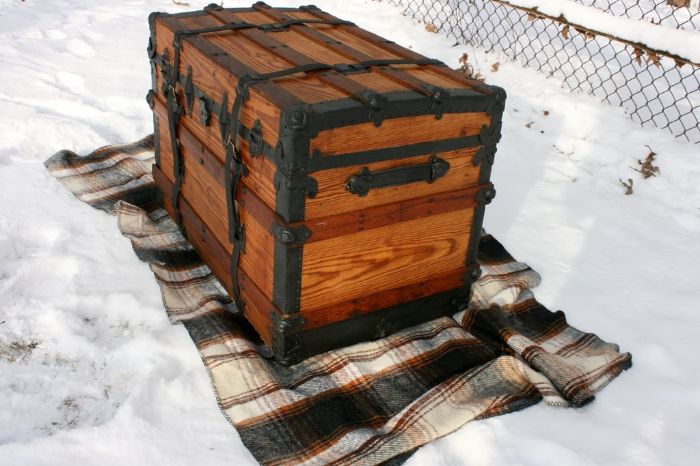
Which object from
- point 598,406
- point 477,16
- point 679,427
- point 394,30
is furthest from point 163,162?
point 477,16

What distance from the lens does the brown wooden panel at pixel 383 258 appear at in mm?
2373

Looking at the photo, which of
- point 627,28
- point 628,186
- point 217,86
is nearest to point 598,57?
point 627,28

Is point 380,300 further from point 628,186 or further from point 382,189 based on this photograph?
point 628,186

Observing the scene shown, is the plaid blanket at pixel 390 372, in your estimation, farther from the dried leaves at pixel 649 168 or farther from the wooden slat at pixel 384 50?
the dried leaves at pixel 649 168

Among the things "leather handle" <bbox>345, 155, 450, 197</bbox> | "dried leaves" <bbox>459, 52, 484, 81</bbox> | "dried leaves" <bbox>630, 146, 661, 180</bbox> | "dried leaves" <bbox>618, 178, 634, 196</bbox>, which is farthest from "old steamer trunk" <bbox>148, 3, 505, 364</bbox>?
"dried leaves" <bbox>459, 52, 484, 81</bbox>

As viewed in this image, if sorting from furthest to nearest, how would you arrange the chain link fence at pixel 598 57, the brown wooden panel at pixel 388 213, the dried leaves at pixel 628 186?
the chain link fence at pixel 598 57 < the dried leaves at pixel 628 186 < the brown wooden panel at pixel 388 213

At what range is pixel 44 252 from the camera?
2.97m

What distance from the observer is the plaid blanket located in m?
2.23

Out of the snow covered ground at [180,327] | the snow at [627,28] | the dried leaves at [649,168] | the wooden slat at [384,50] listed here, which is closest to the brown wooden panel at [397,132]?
the wooden slat at [384,50]

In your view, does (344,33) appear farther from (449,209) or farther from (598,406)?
(598,406)

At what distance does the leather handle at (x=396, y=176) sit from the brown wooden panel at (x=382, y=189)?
2 cm

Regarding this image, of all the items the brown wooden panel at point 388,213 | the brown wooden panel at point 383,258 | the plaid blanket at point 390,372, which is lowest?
the plaid blanket at point 390,372

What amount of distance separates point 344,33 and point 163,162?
40.8 inches

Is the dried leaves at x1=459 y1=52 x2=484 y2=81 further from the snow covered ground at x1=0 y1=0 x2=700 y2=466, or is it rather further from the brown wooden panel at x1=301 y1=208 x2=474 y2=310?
the brown wooden panel at x1=301 y1=208 x2=474 y2=310
